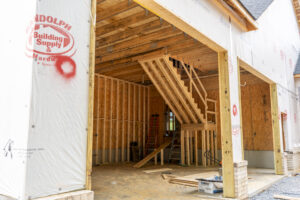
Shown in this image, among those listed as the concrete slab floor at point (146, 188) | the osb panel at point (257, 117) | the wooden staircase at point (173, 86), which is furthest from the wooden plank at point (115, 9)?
the osb panel at point (257, 117)

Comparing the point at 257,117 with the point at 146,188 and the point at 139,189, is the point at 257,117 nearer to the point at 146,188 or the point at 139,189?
the point at 146,188

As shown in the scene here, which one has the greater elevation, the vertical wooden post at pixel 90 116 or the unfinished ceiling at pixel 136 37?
the unfinished ceiling at pixel 136 37

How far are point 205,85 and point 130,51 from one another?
6.05 meters

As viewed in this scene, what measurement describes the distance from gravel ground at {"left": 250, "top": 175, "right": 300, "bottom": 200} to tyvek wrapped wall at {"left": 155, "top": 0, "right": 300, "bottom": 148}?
7.95 ft

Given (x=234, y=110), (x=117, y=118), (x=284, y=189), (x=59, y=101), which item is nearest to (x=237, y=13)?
(x=234, y=110)

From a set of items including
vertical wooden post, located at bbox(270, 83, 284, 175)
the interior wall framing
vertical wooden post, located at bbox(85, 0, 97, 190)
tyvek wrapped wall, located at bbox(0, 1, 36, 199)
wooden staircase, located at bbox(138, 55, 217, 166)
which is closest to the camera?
tyvek wrapped wall, located at bbox(0, 1, 36, 199)

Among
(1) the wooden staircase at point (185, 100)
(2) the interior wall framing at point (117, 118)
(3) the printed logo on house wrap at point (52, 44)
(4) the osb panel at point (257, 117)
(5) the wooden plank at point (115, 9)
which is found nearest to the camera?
(3) the printed logo on house wrap at point (52, 44)

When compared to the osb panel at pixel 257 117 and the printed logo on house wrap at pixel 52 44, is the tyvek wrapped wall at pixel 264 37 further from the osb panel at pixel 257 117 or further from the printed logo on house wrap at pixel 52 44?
the printed logo on house wrap at pixel 52 44

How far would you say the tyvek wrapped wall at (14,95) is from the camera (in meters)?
2.20

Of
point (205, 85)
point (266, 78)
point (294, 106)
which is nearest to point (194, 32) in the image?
point (266, 78)

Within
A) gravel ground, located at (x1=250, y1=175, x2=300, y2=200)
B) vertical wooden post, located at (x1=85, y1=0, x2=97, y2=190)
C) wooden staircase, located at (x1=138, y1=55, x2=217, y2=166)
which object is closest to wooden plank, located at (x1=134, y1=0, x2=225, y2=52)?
vertical wooden post, located at (x1=85, y1=0, x2=97, y2=190)

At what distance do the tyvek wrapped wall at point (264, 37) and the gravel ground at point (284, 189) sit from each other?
2422mm

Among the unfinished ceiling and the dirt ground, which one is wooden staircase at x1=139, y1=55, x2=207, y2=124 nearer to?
the unfinished ceiling

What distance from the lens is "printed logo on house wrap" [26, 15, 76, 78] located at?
2.31 meters
